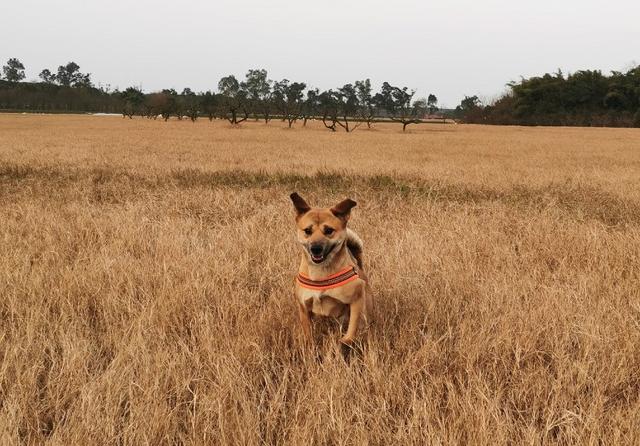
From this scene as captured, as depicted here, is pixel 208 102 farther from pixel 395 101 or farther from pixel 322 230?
pixel 322 230

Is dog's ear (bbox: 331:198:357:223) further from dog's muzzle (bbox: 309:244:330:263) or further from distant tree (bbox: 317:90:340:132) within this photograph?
distant tree (bbox: 317:90:340:132)

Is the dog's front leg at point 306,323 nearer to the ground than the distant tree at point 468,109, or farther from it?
nearer to the ground

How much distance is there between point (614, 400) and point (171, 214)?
6757 millimetres

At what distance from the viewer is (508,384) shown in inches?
110

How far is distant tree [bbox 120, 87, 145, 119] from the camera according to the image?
108m

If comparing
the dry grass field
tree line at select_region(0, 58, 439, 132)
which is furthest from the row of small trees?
the dry grass field

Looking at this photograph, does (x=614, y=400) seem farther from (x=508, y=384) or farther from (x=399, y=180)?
(x=399, y=180)

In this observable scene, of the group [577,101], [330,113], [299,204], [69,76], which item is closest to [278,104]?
[330,113]

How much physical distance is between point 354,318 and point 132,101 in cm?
12189

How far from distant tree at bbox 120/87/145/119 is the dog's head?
364 feet

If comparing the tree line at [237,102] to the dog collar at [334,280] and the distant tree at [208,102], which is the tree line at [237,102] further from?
the dog collar at [334,280]

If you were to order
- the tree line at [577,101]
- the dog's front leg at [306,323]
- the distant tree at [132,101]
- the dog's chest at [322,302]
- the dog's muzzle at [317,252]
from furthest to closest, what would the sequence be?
the distant tree at [132,101], the tree line at [577,101], the dog's front leg at [306,323], the dog's chest at [322,302], the dog's muzzle at [317,252]

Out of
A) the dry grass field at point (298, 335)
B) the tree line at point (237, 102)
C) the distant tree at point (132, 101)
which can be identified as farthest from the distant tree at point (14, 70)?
the dry grass field at point (298, 335)

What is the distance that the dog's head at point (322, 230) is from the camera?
298cm
